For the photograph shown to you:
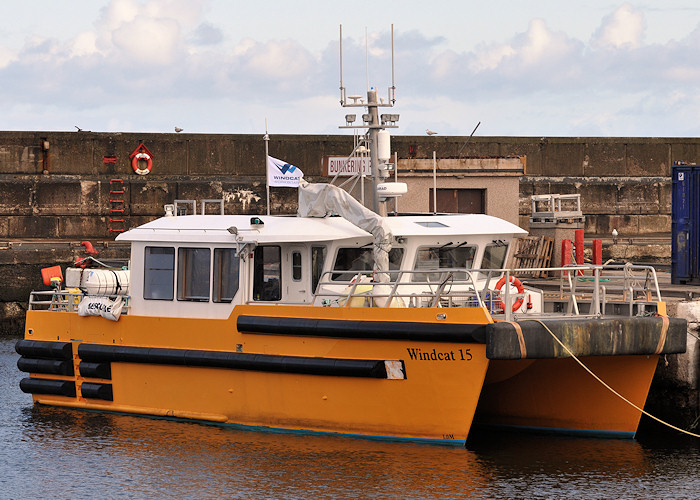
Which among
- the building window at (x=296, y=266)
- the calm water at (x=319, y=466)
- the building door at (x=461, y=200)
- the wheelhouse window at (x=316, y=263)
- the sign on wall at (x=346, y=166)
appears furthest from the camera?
the building door at (x=461, y=200)

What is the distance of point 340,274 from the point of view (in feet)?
43.6

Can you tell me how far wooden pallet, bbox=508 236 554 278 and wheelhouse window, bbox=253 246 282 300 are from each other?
7553 mm

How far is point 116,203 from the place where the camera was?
2733 cm

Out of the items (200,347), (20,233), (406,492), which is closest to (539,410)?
(406,492)

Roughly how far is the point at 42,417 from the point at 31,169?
13794 mm

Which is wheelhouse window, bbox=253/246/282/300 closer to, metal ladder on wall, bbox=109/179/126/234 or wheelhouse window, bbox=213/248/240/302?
wheelhouse window, bbox=213/248/240/302

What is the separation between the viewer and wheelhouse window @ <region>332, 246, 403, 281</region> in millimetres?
13219

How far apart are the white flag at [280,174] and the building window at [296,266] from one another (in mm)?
2921

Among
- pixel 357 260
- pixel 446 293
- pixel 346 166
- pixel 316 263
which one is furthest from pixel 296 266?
pixel 346 166

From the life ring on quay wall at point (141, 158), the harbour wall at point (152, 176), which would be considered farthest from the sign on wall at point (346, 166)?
the life ring on quay wall at point (141, 158)

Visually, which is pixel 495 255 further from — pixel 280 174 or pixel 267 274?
pixel 280 174

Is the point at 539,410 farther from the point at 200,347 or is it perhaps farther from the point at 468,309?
the point at 200,347

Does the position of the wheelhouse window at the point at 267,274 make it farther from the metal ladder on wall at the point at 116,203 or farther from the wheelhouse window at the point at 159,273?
the metal ladder on wall at the point at 116,203

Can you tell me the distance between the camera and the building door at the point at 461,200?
2136 centimetres
